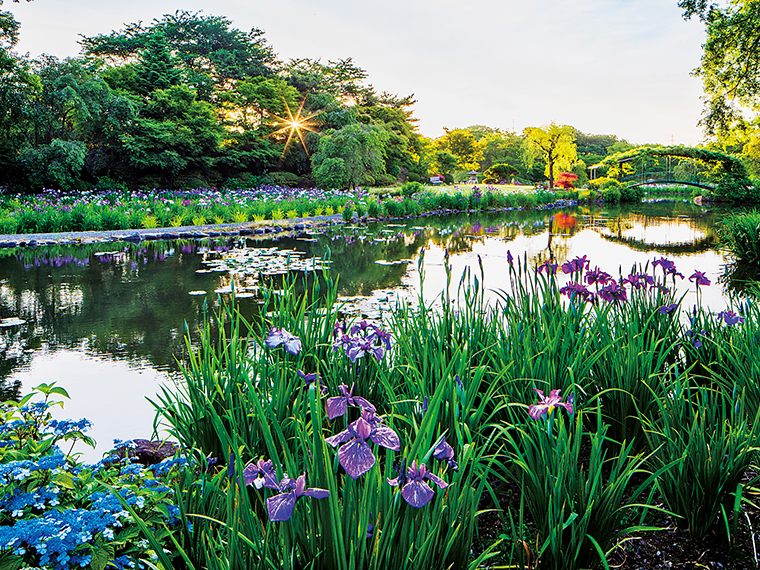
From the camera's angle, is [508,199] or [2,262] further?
[508,199]

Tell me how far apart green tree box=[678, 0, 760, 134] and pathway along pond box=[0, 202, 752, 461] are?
254 inches

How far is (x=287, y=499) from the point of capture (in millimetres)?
885

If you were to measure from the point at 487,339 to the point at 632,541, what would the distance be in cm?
95

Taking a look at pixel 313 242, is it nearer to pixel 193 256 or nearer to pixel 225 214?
pixel 193 256

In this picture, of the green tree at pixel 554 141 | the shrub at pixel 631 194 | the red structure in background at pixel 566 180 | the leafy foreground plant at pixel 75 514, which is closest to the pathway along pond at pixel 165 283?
the leafy foreground plant at pixel 75 514

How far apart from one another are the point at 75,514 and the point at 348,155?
2352 centimetres

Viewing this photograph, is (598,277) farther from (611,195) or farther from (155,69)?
(155,69)

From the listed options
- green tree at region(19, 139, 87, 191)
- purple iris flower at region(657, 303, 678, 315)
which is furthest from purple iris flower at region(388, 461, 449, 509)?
green tree at region(19, 139, 87, 191)

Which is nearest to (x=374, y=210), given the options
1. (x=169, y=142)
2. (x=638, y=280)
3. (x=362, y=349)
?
(x=638, y=280)

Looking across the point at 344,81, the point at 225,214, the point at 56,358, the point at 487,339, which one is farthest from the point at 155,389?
the point at 344,81

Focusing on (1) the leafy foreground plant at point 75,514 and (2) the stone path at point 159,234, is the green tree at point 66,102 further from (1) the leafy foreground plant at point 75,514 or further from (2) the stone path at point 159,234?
(1) the leafy foreground plant at point 75,514

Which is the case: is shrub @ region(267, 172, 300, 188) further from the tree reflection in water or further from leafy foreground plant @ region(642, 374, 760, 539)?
leafy foreground plant @ region(642, 374, 760, 539)

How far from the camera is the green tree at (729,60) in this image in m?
14.2

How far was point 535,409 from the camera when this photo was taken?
120 centimetres
